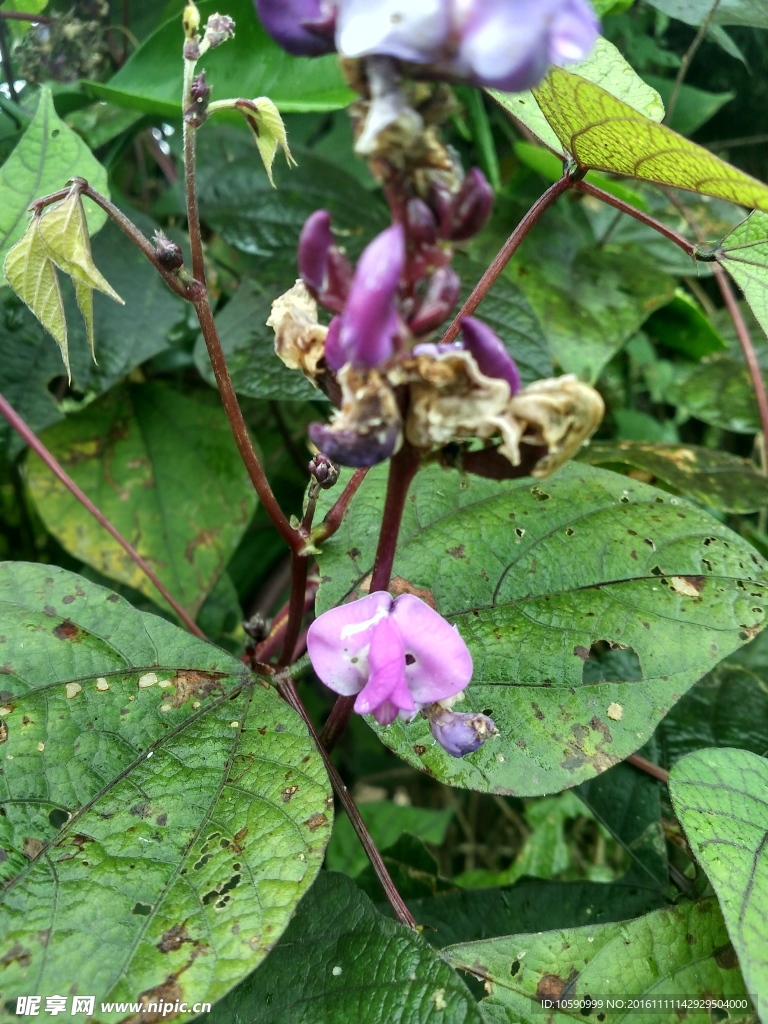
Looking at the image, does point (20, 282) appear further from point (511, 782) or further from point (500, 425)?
point (511, 782)

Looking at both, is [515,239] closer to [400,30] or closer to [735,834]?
[400,30]

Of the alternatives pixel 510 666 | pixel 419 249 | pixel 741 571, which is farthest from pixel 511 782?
pixel 419 249

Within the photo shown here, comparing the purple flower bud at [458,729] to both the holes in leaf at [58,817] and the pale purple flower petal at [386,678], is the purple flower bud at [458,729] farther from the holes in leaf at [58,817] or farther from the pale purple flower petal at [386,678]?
the holes in leaf at [58,817]

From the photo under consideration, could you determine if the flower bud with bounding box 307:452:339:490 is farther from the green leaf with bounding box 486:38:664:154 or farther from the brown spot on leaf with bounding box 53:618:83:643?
the green leaf with bounding box 486:38:664:154

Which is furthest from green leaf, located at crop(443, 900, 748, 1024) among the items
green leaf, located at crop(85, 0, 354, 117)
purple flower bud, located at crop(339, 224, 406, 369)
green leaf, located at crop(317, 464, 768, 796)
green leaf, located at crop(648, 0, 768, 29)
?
green leaf, located at crop(648, 0, 768, 29)

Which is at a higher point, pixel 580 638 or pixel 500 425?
pixel 500 425

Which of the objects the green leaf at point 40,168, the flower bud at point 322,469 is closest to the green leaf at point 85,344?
the green leaf at point 40,168
